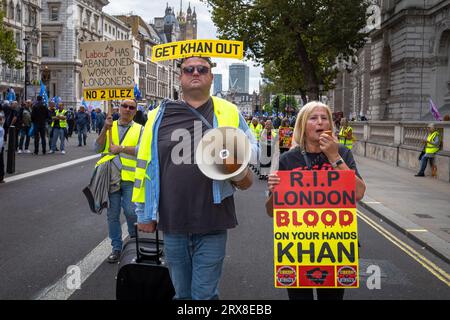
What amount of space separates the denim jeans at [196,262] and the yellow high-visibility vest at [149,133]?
341mm

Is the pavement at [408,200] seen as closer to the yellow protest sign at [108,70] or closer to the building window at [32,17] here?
the yellow protest sign at [108,70]

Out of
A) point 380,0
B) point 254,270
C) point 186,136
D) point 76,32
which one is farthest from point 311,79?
point 76,32

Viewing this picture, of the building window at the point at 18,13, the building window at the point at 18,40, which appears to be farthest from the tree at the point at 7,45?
the building window at the point at 18,13

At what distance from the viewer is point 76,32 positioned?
82.2 meters

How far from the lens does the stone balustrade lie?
16348mm

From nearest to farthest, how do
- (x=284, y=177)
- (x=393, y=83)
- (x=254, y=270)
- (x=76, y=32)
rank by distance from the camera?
(x=284, y=177), (x=254, y=270), (x=393, y=83), (x=76, y=32)

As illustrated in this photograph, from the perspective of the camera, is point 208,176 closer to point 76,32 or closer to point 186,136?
point 186,136

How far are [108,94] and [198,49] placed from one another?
3945 millimetres

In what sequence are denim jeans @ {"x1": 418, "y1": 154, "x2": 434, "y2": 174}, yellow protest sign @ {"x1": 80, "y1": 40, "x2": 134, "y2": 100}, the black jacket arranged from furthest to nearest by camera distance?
the black jacket < denim jeans @ {"x1": 418, "y1": 154, "x2": 434, "y2": 174} < yellow protest sign @ {"x1": 80, "y1": 40, "x2": 134, "y2": 100}

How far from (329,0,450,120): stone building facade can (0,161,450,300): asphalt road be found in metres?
27.9

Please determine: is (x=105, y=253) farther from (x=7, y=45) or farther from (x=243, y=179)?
(x=7, y=45)

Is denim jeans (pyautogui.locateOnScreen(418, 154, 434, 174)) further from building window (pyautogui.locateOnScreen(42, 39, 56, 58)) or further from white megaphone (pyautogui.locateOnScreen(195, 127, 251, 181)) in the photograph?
building window (pyautogui.locateOnScreen(42, 39, 56, 58))

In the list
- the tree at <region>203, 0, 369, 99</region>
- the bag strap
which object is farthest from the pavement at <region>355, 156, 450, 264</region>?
the tree at <region>203, 0, 369, 99</region>

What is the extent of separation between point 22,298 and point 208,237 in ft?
7.57
